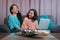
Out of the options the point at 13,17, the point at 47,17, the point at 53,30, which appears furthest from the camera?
the point at 47,17

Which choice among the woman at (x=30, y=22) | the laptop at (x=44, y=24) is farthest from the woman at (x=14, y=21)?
the laptop at (x=44, y=24)

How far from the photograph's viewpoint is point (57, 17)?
4.34 m

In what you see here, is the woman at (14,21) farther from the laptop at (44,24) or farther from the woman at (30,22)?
the laptop at (44,24)

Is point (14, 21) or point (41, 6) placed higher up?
point (41, 6)

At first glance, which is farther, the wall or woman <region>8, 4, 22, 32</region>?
the wall

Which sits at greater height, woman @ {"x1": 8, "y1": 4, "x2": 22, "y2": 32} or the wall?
the wall

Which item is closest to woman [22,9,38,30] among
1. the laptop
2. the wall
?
Answer: the laptop

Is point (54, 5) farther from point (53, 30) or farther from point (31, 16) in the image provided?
point (53, 30)

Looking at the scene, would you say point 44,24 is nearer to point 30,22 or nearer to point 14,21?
point 30,22

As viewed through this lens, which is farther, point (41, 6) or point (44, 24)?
point (41, 6)

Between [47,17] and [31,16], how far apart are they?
1.63ft

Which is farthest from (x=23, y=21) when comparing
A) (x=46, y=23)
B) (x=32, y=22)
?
(x=46, y=23)

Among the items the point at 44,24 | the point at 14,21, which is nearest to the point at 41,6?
the point at 44,24

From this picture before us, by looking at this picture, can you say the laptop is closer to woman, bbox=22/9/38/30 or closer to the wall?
woman, bbox=22/9/38/30
